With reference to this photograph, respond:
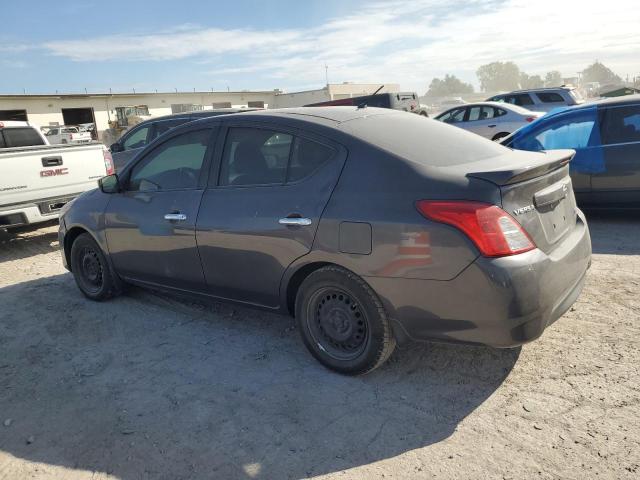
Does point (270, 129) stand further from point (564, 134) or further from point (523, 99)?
point (523, 99)

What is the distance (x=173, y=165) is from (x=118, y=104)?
4524cm

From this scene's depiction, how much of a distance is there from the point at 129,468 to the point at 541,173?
2739 mm

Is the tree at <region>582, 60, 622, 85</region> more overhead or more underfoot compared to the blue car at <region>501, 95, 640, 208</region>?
more overhead

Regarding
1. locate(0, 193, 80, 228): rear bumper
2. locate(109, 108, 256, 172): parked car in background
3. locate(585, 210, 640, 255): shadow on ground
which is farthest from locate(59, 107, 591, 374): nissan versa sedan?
locate(109, 108, 256, 172): parked car in background

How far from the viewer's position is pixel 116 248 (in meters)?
4.73

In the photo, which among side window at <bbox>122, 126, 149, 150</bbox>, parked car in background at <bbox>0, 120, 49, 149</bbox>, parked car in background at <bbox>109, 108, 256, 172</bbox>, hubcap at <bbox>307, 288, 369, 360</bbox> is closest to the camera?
hubcap at <bbox>307, 288, 369, 360</bbox>

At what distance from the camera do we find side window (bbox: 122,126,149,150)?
1014cm

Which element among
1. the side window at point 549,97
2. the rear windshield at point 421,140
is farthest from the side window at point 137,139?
the side window at point 549,97

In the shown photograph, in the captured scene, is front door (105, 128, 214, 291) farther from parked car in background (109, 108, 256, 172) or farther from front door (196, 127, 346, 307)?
parked car in background (109, 108, 256, 172)

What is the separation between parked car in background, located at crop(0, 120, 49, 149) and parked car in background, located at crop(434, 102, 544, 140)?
30.4ft

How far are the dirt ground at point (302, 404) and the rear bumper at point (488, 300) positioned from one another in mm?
435

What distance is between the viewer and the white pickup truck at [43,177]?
689 centimetres

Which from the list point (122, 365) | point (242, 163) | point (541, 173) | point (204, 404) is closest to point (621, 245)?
point (541, 173)

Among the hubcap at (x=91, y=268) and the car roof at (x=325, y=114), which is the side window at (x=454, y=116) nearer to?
the car roof at (x=325, y=114)
